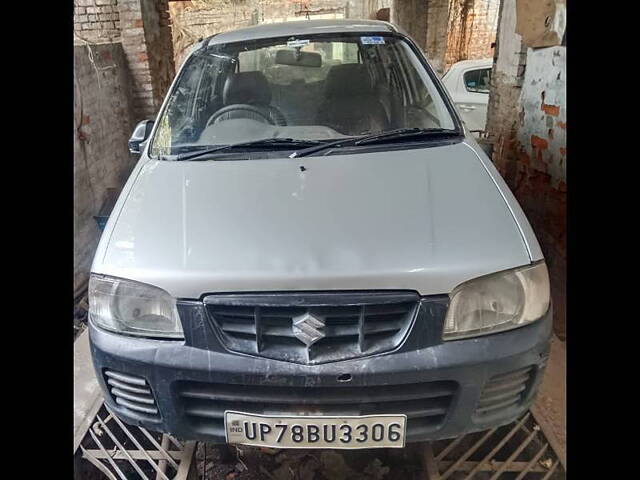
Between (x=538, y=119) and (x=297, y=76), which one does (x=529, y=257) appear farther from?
(x=538, y=119)

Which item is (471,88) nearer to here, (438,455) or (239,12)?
(438,455)

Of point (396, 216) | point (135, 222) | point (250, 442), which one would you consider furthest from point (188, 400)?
point (396, 216)

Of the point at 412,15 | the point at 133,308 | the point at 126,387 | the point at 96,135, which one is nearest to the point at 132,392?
the point at 126,387

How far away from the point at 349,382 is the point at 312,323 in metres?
0.22

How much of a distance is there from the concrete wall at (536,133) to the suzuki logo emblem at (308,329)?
1.95 m

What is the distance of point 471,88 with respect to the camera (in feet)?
20.0

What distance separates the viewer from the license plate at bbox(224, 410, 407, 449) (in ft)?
5.20

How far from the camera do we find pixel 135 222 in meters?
1.83

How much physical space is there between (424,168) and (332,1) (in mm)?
14579

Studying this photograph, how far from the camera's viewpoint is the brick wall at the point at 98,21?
5.11 metres

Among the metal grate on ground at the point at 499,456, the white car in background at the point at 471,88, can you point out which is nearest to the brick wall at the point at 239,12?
the white car in background at the point at 471,88

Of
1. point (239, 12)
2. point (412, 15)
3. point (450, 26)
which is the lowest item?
point (450, 26)

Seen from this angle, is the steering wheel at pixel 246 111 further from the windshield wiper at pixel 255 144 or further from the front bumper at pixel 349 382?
the front bumper at pixel 349 382

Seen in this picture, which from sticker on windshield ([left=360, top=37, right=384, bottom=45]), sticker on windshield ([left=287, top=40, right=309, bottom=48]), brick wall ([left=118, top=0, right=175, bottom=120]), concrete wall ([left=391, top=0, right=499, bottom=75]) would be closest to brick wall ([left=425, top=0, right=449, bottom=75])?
concrete wall ([left=391, top=0, right=499, bottom=75])
